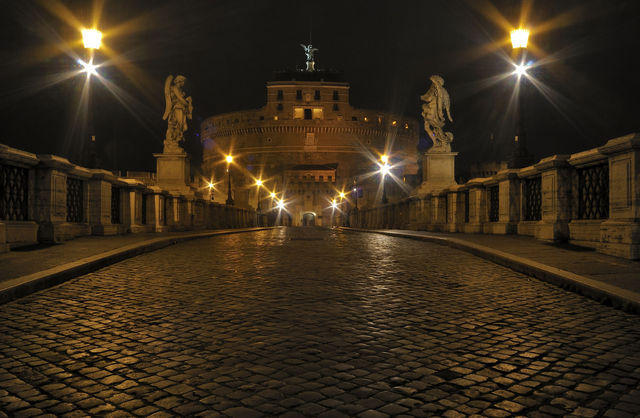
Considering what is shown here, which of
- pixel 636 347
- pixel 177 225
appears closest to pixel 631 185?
pixel 636 347

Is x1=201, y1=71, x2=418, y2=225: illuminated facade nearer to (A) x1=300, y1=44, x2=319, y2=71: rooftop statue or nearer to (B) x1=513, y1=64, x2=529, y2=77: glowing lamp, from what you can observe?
(A) x1=300, y1=44, x2=319, y2=71: rooftop statue

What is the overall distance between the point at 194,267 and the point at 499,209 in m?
9.76

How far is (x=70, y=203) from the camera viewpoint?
44.2 feet

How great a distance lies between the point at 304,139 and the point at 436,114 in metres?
74.6

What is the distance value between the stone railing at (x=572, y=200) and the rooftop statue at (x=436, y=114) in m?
5.38

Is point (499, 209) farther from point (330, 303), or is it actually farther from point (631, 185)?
point (330, 303)

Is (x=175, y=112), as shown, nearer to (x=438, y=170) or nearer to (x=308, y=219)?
(x=438, y=170)

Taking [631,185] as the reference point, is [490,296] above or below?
below

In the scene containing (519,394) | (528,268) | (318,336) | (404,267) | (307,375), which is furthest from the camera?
(404,267)

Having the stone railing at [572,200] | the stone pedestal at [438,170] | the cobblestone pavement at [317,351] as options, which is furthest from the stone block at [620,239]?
the stone pedestal at [438,170]

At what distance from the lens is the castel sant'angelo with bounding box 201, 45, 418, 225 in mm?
91250

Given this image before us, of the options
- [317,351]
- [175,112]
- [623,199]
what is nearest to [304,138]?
[175,112]

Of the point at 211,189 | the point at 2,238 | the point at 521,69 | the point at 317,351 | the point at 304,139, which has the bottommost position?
the point at 317,351

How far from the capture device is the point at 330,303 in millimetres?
5500
